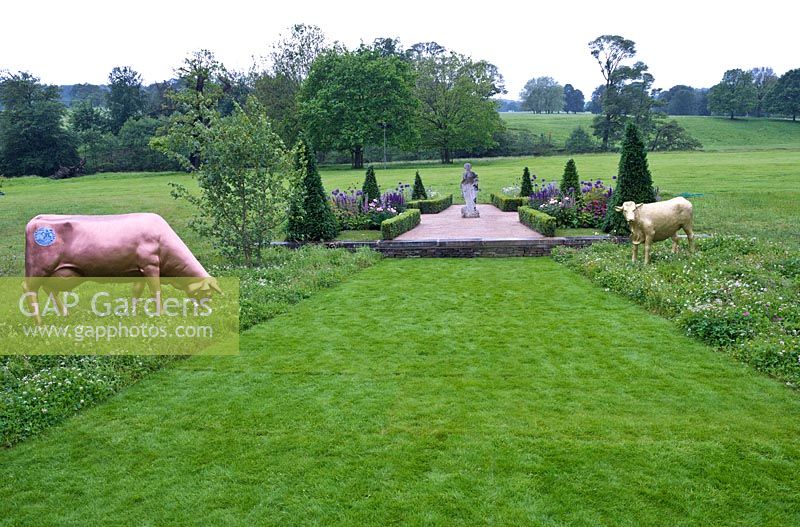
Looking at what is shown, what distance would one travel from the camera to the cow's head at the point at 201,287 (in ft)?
29.5

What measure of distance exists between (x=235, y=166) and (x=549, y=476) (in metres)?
10.8

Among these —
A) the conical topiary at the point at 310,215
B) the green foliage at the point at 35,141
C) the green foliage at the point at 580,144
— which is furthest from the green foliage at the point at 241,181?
the green foliage at the point at 580,144

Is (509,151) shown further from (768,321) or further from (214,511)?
(214,511)

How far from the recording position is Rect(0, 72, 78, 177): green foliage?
197 feet

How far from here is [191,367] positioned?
7.96 metres

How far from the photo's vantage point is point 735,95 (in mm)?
93750

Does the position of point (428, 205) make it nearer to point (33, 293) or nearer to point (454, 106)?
point (33, 293)

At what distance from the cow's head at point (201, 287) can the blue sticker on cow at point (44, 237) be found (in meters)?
2.00

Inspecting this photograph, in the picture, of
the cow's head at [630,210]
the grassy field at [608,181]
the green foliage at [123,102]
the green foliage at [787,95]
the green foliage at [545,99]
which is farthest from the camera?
the green foliage at [545,99]

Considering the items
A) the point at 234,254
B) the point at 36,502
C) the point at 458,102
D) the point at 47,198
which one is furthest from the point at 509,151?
the point at 36,502

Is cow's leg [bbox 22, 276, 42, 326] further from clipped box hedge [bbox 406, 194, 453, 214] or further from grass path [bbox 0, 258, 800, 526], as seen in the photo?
clipped box hedge [bbox 406, 194, 453, 214]

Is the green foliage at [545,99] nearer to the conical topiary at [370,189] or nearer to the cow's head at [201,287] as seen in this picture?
the conical topiary at [370,189]

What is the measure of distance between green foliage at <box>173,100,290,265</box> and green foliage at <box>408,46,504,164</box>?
46.3 m

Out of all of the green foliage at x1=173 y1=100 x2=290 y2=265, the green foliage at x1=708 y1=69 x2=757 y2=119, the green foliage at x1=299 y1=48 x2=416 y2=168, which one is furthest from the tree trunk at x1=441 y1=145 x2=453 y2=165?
the green foliage at x1=708 y1=69 x2=757 y2=119
